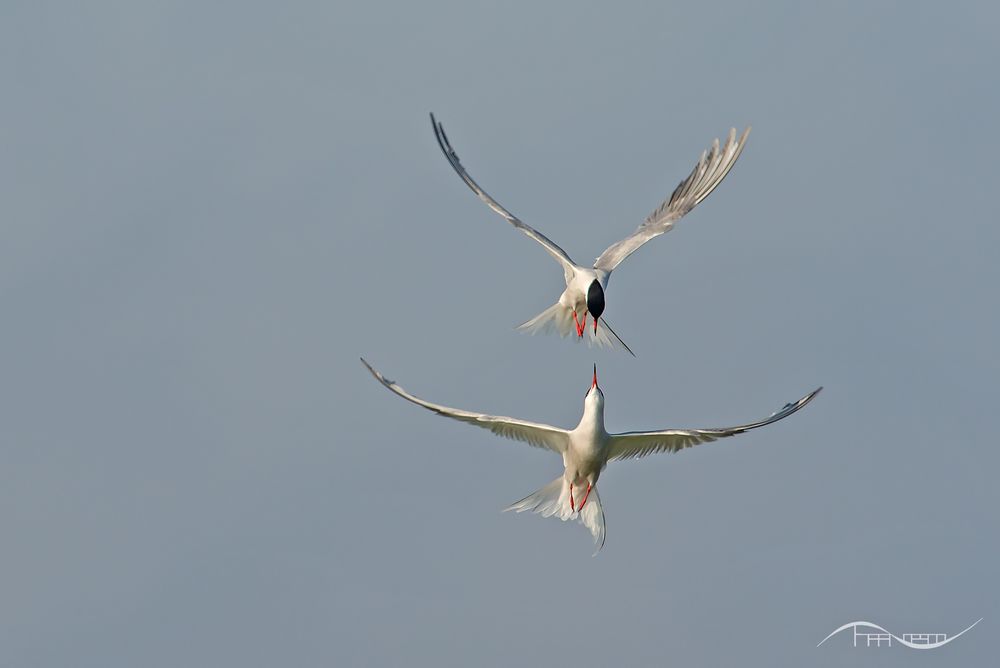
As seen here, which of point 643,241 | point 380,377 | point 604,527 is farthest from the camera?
point 643,241

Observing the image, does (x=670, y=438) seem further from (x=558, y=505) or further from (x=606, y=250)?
(x=606, y=250)

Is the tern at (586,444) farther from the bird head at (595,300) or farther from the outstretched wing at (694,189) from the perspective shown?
the outstretched wing at (694,189)

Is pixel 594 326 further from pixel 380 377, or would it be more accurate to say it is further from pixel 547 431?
pixel 380 377

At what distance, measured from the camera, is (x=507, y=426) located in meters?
25.4

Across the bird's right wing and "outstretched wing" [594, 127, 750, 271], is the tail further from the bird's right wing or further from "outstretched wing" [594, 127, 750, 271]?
"outstretched wing" [594, 127, 750, 271]

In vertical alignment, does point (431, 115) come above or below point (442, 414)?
above

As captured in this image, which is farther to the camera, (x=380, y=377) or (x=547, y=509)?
(x=547, y=509)

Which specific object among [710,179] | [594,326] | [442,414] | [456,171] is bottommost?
[442,414]

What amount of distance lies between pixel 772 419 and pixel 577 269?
3990 mm

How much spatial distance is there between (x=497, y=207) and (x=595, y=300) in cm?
244

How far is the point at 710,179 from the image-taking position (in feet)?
96.4

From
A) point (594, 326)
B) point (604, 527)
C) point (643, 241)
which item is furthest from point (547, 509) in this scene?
point (643, 241)

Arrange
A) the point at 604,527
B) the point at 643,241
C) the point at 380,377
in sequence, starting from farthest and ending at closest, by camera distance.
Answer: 1. the point at 643,241
2. the point at 604,527
3. the point at 380,377

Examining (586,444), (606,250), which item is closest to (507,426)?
(586,444)
